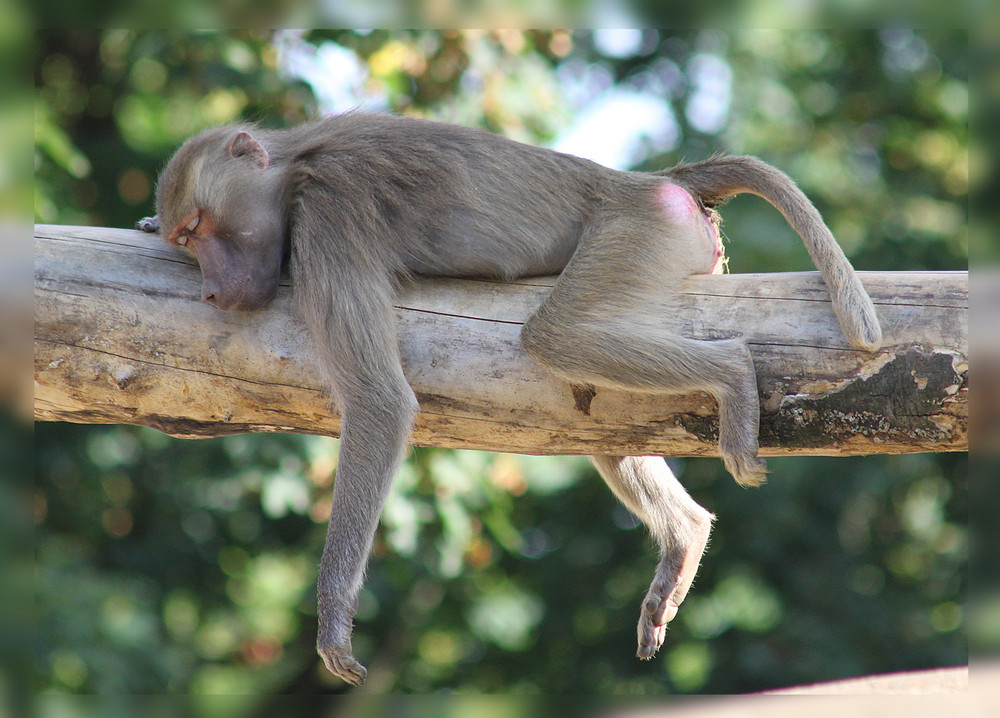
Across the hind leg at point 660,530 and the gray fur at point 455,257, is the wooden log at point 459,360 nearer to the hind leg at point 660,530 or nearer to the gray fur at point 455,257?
the gray fur at point 455,257

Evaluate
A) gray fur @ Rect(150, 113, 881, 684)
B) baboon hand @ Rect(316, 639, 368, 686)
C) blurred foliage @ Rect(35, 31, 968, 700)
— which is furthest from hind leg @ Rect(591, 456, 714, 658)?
blurred foliage @ Rect(35, 31, 968, 700)

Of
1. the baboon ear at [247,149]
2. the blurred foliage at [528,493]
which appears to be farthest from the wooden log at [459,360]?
the blurred foliage at [528,493]

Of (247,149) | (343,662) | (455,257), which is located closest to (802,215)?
(455,257)

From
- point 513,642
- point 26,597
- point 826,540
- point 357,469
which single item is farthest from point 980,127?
point 513,642

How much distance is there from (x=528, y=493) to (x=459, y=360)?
460cm

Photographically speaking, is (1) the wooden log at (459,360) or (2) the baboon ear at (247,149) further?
(2) the baboon ear at (247,149)

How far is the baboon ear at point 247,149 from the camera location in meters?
4.53

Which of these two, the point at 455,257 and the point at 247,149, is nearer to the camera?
the point at 455,257

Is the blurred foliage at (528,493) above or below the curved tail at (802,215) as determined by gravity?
below

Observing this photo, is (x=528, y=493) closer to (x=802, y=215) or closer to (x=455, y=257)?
(x=455, y=257)

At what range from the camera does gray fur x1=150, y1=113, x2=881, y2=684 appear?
12.7ft

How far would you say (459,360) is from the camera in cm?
415

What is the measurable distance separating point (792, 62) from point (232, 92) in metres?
5.88

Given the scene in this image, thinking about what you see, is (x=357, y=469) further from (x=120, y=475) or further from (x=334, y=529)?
(x=120, y=475)
